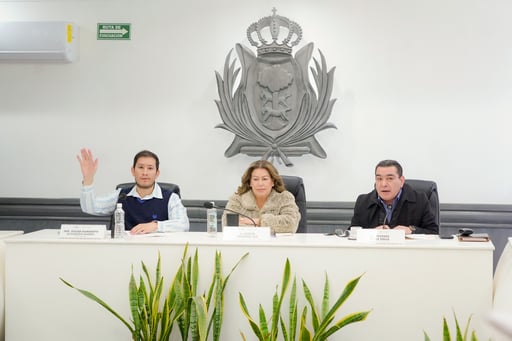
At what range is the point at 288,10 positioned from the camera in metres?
5.37

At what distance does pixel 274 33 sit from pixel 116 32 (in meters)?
1.26

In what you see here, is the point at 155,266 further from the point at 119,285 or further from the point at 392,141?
the point at 392,141

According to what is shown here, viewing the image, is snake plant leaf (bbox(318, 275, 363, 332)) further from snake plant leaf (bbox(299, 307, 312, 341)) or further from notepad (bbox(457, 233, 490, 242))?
notepad (bbox(457, 233, 490, 242))

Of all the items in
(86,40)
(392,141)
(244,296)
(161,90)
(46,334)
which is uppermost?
(86,40)

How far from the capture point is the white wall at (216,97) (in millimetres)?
5230

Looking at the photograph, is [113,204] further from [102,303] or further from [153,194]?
[102,303]

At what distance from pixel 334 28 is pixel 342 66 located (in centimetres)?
30

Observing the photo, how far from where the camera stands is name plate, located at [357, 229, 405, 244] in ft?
10.5

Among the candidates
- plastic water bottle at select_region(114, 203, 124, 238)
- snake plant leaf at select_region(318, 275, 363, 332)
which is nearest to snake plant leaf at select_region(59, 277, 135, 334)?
plastic water bottle at select_region(114, 203, 124, 238)

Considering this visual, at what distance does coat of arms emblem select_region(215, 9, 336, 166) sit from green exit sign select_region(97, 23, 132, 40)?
0.81 metres

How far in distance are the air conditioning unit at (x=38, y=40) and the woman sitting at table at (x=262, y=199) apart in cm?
211

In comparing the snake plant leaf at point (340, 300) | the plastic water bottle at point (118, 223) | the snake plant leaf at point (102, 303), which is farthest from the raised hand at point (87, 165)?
the snake plant leaf at point (340, 300)

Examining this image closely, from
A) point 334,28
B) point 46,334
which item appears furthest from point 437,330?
point 334,28

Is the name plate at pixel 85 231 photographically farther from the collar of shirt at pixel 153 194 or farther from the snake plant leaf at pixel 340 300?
the snake plant leaf at pixel 340 300
